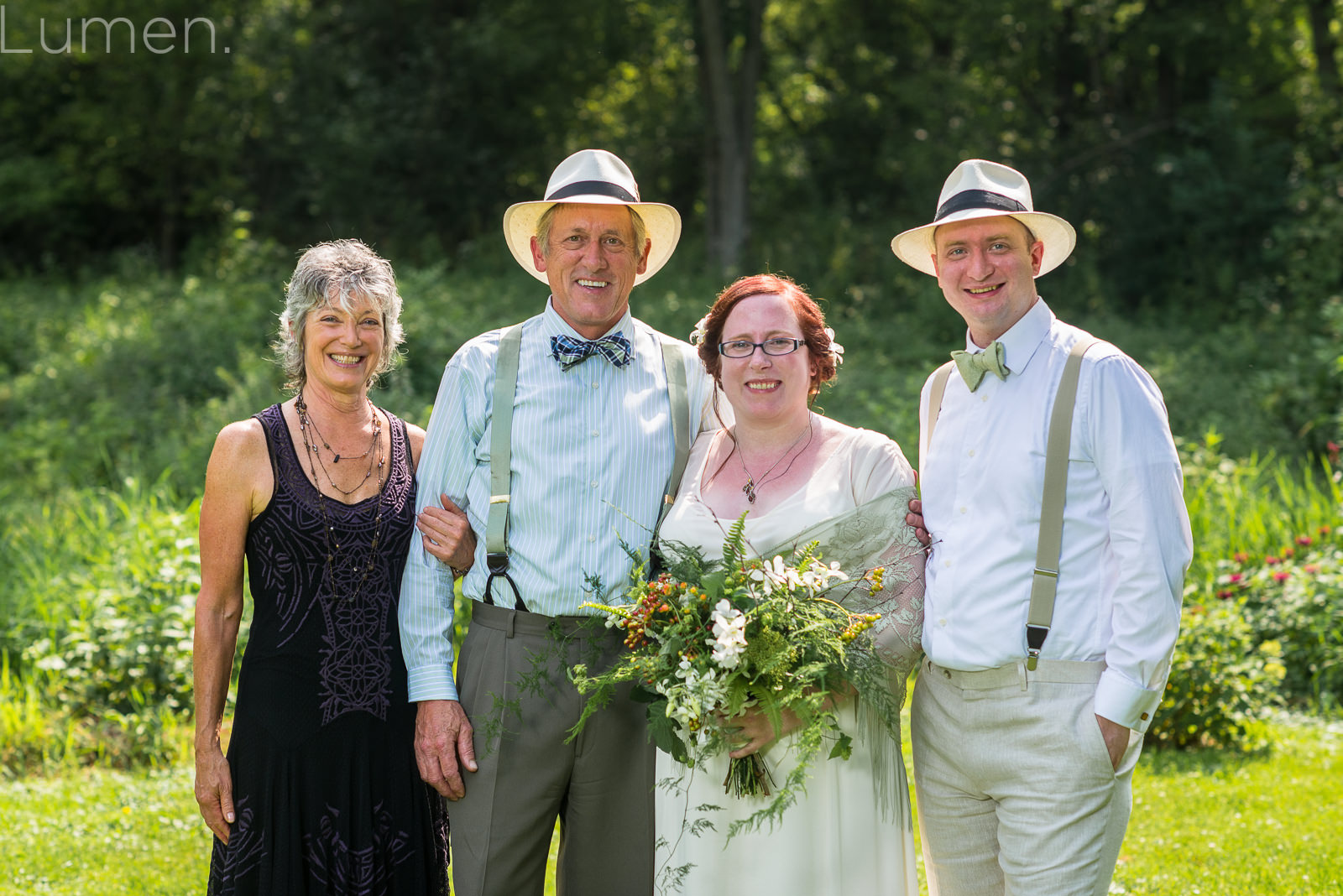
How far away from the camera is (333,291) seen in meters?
3.51

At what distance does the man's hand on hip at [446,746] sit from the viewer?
→ 340 cm

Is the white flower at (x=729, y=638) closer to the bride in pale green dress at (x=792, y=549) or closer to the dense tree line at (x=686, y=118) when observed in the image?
the bride in pale green dress at (x=792, y=549)

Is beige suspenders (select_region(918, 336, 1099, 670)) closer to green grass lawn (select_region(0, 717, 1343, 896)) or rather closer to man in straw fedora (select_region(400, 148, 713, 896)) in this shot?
man in straw fedora (select_region(400, 148, 713, 896))

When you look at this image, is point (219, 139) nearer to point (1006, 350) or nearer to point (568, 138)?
point (568, 138)

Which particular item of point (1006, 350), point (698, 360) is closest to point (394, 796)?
point (698, 360)

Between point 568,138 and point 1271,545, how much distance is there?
16.4m

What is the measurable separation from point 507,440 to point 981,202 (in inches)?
58.5

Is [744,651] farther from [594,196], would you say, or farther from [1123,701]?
[594,196]

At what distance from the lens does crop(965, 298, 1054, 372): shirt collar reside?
10.4 feet

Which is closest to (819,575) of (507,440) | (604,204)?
(507,440)

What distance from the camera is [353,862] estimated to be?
3436 millimetres

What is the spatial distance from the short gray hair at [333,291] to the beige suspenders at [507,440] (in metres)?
0.36

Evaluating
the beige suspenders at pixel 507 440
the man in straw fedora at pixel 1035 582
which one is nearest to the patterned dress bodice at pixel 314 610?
the beige suspenders at pixel 507 440

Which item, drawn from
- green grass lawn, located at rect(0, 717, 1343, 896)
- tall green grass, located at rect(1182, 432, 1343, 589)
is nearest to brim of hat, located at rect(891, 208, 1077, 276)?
green grass lawn, located at rect(0, 717, 1343, 896)
